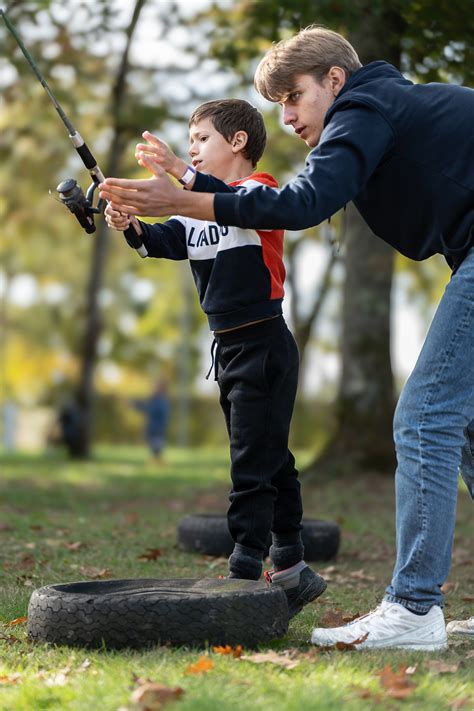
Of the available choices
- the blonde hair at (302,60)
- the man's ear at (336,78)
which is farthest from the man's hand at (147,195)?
the man's ear at (336,78)

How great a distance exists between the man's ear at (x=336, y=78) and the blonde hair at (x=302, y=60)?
0.07 feet

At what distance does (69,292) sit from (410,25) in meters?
32.9

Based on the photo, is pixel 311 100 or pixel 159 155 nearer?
pixel 159 155

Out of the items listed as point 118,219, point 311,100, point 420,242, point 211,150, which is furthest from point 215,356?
point 311,100

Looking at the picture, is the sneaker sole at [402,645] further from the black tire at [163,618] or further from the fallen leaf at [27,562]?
the fallen leaf at [27,562]

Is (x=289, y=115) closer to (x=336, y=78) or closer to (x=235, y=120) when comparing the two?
(x=336, y=78)

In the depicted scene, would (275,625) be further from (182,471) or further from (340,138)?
(182,471)

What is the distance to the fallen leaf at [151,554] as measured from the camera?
244 inches

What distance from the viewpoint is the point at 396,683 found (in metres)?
3.04

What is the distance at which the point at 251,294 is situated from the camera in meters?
4.21

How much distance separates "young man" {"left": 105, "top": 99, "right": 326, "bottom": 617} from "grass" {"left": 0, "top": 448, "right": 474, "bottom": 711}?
0.33 meters

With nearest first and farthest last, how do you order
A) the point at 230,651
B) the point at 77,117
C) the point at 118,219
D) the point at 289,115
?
the point at 230,651 < the point at 289,115 < the point at 118,219 < the point at 77,117

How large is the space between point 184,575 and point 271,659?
233 centimetres

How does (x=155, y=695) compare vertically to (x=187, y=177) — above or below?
below
